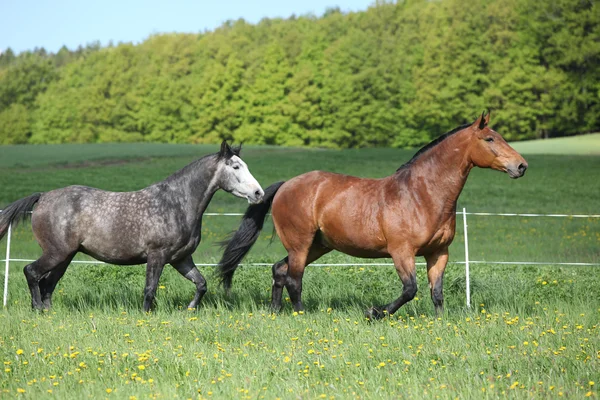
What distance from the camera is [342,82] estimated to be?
55188 millimetres

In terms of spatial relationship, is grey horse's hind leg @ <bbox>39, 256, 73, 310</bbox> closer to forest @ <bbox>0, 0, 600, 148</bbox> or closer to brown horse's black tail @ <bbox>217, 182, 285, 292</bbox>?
brown horse's black tail @ <bbox>217, 182, 285, 292</bbox>

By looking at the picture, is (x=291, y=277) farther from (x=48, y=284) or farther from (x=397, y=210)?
(x=48, y=284)

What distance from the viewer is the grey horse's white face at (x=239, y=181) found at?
8.88 m

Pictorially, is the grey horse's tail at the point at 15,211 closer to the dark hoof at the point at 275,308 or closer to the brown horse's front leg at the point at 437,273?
the dark hoof at the point at 275,308

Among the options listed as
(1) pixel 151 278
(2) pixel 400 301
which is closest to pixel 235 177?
(1) pixel 151 278

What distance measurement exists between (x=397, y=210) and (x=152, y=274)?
2872 mm

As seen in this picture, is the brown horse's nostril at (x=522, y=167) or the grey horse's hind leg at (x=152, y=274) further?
the grey horse's hind leg at (x=152, y=274)

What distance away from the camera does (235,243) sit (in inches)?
385

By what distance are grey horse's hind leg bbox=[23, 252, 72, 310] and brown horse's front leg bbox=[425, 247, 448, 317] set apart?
13.7 feet

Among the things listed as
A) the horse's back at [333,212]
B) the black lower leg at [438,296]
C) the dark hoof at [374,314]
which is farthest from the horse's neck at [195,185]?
the black lower leg at [438,296]

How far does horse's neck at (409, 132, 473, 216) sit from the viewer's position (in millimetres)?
8366

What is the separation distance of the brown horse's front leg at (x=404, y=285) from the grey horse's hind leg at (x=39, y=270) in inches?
143

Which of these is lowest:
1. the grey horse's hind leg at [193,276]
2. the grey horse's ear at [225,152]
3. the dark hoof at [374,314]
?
the dark hoof at [374,314]

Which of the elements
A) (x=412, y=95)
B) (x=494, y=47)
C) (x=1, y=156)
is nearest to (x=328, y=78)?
(x=412, y=95)
